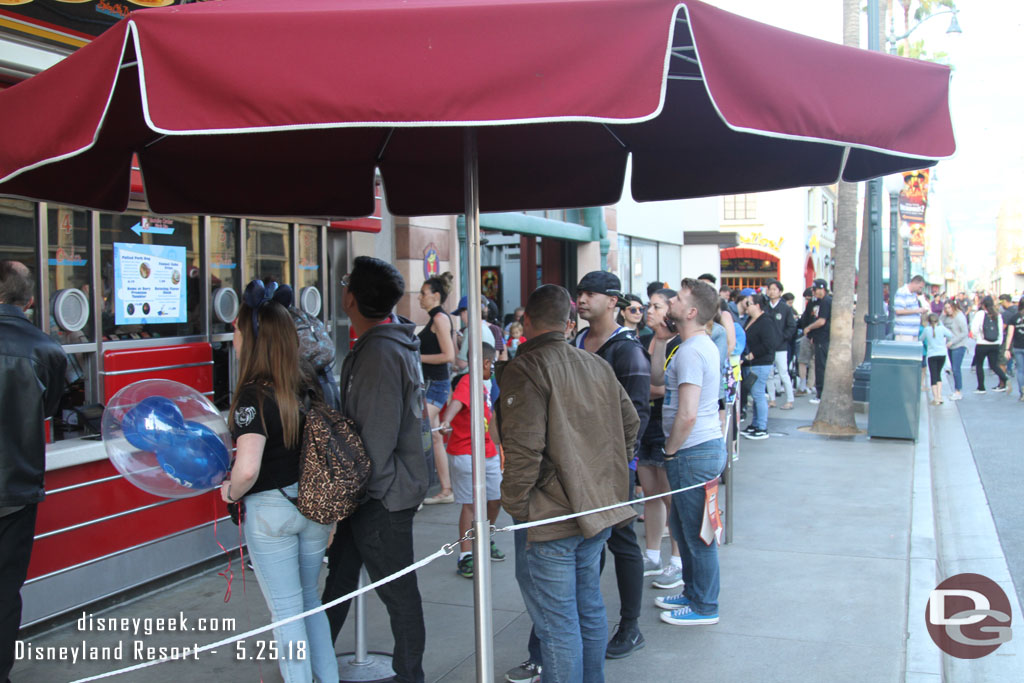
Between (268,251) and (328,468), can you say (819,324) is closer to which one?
(268,251)

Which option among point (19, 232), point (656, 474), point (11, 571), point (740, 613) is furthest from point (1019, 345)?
point (11, 571)

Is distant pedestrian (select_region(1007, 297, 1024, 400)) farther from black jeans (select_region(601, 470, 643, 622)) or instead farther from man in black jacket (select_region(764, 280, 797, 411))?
black jeans (select_region(601, 470, 643, 622))

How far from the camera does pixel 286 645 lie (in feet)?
11.4

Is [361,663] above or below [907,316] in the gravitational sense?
below

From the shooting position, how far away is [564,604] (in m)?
3.51

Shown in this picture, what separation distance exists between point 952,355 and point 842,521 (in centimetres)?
1238

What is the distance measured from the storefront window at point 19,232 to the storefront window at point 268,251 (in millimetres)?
1816

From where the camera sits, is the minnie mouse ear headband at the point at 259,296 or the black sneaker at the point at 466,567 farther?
the black sneaker at the point at 466,567

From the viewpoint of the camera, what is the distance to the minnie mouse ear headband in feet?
11.3

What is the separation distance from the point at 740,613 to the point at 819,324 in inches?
414

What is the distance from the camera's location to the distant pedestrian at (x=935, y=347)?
51.0 ft

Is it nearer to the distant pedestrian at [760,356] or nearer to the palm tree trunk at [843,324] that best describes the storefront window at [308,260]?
the distant pedestrian at [760,356]

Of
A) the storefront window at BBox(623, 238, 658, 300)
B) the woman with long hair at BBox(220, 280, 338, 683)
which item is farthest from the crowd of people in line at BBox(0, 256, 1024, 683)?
the storefront window at BBox(623, 238, 658, 300)

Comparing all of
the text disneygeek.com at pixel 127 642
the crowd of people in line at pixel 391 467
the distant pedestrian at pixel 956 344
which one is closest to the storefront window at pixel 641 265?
the distant pedestrian at pixel 956 344
